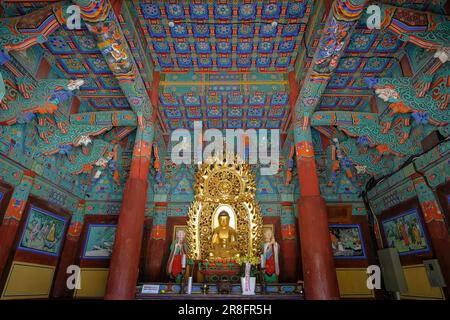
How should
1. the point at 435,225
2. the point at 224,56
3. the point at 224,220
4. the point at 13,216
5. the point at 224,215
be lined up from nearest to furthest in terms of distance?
the point at 435,225, the point at 13,216, the point at 224,56, the point at 224,220, the point at 224,215

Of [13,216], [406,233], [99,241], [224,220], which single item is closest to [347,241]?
[406,233]

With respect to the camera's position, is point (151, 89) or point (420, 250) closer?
point (420, 250)

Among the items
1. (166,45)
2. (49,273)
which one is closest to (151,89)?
(166,45)

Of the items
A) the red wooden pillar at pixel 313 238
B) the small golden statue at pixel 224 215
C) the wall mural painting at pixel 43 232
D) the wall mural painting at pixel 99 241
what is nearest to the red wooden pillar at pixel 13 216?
the wall mural painting at pixel 43 232

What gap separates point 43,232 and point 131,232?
146 inches

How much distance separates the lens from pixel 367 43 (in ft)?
21.4

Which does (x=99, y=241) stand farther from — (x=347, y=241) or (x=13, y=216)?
(x=347, y=241)

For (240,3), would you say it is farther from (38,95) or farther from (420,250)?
(420,250)

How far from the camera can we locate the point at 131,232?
6180 millimetres

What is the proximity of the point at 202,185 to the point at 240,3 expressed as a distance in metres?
6.35

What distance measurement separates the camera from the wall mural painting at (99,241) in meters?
9.63

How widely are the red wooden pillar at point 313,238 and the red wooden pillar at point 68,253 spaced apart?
7.79 metres

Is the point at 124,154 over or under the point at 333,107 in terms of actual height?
under

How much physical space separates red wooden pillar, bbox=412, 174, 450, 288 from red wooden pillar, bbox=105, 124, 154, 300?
7.03 m
